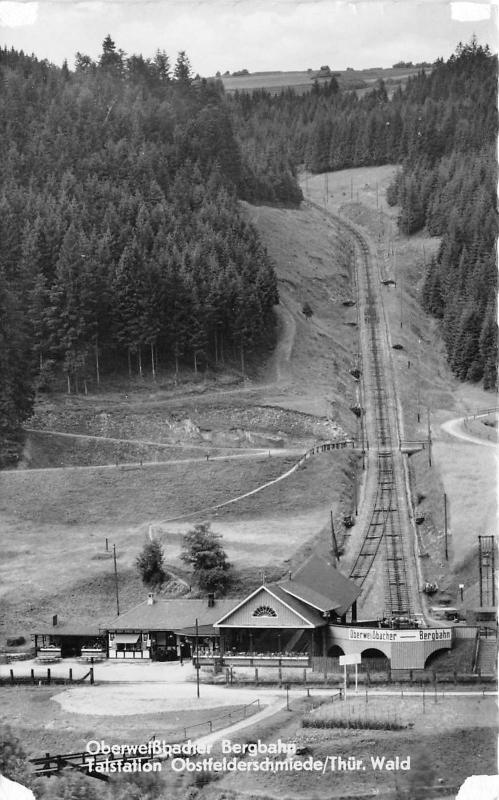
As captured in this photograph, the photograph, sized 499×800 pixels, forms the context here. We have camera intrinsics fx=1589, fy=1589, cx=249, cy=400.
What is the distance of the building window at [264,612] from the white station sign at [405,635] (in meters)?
4.61

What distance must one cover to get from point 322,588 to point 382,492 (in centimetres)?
3525

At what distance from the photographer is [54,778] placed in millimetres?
50719

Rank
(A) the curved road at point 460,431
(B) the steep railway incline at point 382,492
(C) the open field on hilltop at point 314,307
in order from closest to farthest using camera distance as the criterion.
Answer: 1. (B) the steep railway incline at point 382,492
2. (A) the curved road at point 460,431
3. (C) the open field on hilltop at point 314,307

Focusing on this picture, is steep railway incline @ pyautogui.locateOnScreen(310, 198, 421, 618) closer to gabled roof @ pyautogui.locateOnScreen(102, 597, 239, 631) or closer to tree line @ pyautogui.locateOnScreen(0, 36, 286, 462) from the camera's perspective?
gabled roof @ pyautogui.locateOnScreen(102, 597, 239, 631)

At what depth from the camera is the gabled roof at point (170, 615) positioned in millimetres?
81000

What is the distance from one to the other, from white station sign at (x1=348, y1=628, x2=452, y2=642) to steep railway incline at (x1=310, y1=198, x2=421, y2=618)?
45.2ft

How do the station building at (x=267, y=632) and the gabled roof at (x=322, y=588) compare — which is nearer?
the station building at (x=267, y=632)

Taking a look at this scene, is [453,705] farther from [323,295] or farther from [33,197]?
[323,295]

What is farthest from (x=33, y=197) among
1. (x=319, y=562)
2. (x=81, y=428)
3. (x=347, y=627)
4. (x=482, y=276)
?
(x=347, y=627)

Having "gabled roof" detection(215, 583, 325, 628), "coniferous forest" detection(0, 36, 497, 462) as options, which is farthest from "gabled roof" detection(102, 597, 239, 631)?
"coniferous forest" detection(0, 36, 497, 462)

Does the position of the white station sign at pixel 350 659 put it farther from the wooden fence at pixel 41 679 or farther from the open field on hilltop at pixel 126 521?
the open field on hilltop at pixel 126 521

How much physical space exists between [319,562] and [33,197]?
71245mm

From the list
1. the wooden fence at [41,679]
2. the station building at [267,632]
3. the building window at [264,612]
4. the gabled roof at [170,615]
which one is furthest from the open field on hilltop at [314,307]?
the wooden fence at [41,679]

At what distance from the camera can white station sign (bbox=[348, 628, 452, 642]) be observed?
71625mm
